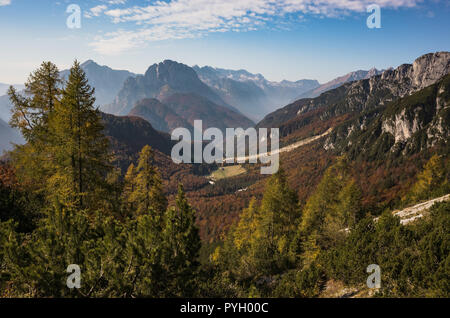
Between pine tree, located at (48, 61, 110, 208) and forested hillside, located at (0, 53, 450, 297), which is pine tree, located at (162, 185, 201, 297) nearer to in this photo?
forested hillside, located at (0, 53, 450, 297)

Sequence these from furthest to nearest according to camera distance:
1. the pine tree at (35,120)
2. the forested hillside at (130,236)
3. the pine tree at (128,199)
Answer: the pine tree at (128,199) → the pine tree at (35,120) → the forested hillside at (130,236)

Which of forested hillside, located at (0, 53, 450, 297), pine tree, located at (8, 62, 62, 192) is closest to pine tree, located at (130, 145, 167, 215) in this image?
forested hillside, located at (0, 53, 450, 297)

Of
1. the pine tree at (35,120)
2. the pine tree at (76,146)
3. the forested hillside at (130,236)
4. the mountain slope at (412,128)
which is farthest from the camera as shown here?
the mountain slope at (412,128)

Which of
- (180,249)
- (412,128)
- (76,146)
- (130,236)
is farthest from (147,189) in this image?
(412,128)

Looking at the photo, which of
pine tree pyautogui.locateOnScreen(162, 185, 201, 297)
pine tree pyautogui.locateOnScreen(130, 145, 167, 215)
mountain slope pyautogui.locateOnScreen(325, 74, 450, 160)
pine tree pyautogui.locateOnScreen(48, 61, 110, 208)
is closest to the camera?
pine tree pyautogui.locateOnScreen(162, 185, 201, 297)

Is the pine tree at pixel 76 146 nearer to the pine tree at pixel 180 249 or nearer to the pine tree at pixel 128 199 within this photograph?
the pine tree at pixel 128 199

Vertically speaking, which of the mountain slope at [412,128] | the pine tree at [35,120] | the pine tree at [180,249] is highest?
the mountain slope at [412,128]

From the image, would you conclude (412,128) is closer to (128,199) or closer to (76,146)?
(128,199)

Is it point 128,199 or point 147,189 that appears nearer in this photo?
point 147,189

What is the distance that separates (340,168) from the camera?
1676 inches

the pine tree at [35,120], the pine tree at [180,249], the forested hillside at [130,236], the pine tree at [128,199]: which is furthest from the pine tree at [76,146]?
the pine tree at [180,249]
